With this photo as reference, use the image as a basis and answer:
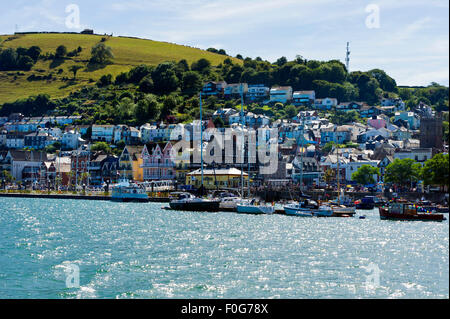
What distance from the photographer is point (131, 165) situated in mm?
127500

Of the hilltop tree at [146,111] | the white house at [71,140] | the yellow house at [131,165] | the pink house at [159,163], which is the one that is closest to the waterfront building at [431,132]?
the pink house at [159,163]

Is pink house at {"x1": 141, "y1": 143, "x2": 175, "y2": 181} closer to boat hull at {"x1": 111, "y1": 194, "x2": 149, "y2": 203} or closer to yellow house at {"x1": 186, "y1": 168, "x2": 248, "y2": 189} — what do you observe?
yellow house at {"x1": 186, "y1": 168, "x2": 248, "y2": 189}

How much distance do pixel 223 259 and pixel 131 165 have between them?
95396 millimetres

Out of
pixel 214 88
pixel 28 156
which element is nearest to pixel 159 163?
pixel 28 156

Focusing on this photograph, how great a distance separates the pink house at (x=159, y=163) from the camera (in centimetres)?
12369

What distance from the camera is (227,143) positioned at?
12231 centimetres

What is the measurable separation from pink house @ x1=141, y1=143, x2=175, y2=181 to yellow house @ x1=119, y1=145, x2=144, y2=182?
1.97 metres

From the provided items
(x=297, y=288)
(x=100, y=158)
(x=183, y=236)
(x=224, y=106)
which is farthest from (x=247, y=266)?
(x=224, y=106)

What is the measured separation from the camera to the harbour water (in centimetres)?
2583

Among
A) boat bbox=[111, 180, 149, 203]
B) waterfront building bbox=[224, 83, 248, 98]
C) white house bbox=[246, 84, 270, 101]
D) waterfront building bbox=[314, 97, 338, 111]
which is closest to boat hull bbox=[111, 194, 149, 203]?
boat bbox=[111, 180, 149, 203]

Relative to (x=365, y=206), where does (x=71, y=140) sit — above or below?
above

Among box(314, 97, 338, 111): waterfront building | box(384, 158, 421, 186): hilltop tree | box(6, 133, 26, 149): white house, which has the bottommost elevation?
box(384, 158, 421, 186): hilltop tree

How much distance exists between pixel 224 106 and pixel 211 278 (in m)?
150

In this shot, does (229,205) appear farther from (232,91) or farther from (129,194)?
(232,91)
